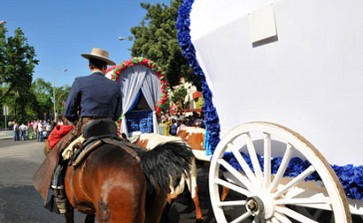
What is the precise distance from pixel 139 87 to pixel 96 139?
7.30 m

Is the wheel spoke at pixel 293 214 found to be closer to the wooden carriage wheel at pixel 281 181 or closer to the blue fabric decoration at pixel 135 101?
the wooden carriage wheel at pixel 281 181

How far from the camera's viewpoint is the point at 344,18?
7.59 feet

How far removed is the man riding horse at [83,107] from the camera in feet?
11.5

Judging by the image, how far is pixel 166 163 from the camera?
8.82 feet

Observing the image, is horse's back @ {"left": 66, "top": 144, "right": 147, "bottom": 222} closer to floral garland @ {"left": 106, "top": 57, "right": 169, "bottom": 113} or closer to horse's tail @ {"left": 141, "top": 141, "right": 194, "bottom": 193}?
horse's tail @ {"left": 141, "top": 141, "right": 194, "bottom": 193}

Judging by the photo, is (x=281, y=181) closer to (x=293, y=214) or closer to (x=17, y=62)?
(x=293, y=214)

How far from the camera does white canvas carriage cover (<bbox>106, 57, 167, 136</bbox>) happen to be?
1025cm

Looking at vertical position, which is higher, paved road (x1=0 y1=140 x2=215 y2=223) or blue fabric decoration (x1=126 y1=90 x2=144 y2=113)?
blue fabric decoration (x1=126 y1=90 x2=144 y2=113)

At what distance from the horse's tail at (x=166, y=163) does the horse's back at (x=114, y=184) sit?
0.24 ft

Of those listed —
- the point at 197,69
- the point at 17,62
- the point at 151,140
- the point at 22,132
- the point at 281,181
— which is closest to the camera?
the point at 281,181

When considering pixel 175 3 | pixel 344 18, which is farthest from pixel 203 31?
pixel 175 3

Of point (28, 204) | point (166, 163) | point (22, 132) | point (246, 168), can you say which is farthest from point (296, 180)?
point (22, 132)

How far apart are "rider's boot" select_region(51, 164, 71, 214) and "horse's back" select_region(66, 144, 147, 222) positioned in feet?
2.09

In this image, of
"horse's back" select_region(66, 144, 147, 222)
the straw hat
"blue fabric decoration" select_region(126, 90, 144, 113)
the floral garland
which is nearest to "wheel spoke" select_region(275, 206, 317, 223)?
"horse's back" select_region(66, 144, 147, 222)
